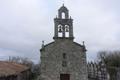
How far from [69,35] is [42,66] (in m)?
5.31

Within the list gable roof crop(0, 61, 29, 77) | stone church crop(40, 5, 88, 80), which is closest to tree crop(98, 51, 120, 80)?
stone church crop(40, 5, 88, 80)

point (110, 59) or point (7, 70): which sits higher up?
point (110, 59)

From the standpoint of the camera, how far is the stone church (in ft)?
91.6

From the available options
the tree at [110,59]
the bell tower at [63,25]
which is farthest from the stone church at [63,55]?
the tree at [110,59]

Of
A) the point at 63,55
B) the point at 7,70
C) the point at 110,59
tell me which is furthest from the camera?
the point at 110,59

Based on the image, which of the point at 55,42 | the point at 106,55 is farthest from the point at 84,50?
the point at 106,55

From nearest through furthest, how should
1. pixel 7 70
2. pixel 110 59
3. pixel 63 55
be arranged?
1. pixel 7 70
2. pixel 63 55
3. pixel 110 59

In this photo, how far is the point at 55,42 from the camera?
28.2 metres

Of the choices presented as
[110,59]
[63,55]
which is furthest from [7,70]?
[110,59]

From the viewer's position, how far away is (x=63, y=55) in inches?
1110

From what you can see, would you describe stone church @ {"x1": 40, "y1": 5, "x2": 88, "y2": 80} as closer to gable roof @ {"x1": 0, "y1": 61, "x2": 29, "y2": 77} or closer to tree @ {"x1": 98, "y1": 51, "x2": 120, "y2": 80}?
gable roof @ {"x1": 0, "y1": 61, "x2": 29, "y2": 77}

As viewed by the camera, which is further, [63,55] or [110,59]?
[110,59]

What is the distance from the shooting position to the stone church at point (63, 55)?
91.6 ft

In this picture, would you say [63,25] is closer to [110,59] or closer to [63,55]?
[63,55]
